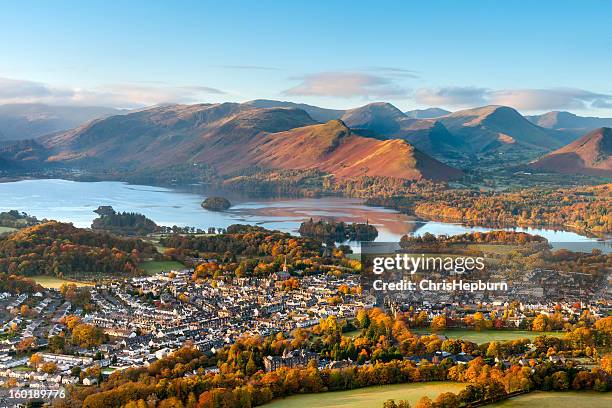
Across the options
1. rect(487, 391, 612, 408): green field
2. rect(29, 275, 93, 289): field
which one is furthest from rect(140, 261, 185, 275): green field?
rect(487, 391, 612, 408): green field

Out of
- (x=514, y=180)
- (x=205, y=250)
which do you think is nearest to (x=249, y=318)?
(x=205, y=250)

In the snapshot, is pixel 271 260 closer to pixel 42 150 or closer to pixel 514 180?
pixel 514 180

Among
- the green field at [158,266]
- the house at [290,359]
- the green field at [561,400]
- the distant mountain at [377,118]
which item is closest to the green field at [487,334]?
the house at [290,359]

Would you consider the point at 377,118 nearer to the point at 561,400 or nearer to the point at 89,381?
the point at 89,381

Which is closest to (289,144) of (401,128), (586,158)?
(586,158)

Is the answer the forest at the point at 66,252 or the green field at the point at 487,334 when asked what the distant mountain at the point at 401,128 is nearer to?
the forest at the point at 66,252

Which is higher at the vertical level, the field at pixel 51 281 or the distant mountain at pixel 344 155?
the distant mountain at pixel 344 155

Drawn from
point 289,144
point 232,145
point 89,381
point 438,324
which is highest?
point 289,144
